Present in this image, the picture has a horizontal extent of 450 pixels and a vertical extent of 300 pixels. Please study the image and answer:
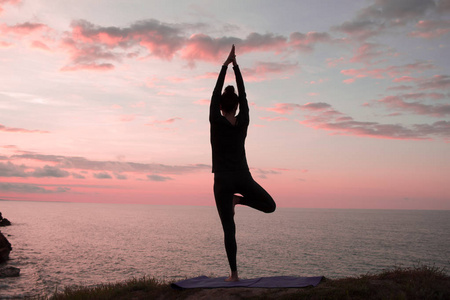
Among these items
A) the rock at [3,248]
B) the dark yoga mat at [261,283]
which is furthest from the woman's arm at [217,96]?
the rock at [3,248]

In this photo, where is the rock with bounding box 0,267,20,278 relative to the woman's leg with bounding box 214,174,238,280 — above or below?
below

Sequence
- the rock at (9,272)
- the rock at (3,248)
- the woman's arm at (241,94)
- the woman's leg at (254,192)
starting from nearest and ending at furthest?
1. the woman's leg at (254,192)
2. the woman's arm at (241,94)
3. the rock at (9,272)
4. the rock at (3,248)

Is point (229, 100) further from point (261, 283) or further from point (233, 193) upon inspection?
point (261, 283)

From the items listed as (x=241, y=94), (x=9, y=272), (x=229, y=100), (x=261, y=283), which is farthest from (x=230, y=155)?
(x=9, y=272)

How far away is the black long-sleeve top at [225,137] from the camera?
20.3 ft

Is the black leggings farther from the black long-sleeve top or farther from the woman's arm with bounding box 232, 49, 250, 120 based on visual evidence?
the woman's arm with bounding box 232, 49, 250, 120

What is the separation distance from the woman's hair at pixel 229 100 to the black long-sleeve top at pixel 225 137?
0.15 metres

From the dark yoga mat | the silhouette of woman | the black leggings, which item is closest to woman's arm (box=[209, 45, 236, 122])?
the silhouette of woman

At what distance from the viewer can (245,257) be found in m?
56.0

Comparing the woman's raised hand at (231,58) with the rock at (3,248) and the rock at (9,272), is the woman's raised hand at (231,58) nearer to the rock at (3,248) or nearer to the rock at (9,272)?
the rock at (9,272)

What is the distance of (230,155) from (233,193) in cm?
72

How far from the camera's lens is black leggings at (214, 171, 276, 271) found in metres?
6.13

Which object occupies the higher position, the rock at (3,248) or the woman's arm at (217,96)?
the woman's arm at (217,96)

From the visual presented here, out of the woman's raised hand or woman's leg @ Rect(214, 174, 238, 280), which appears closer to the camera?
woman's leg @ Rect(214, 174, 238, 280)
